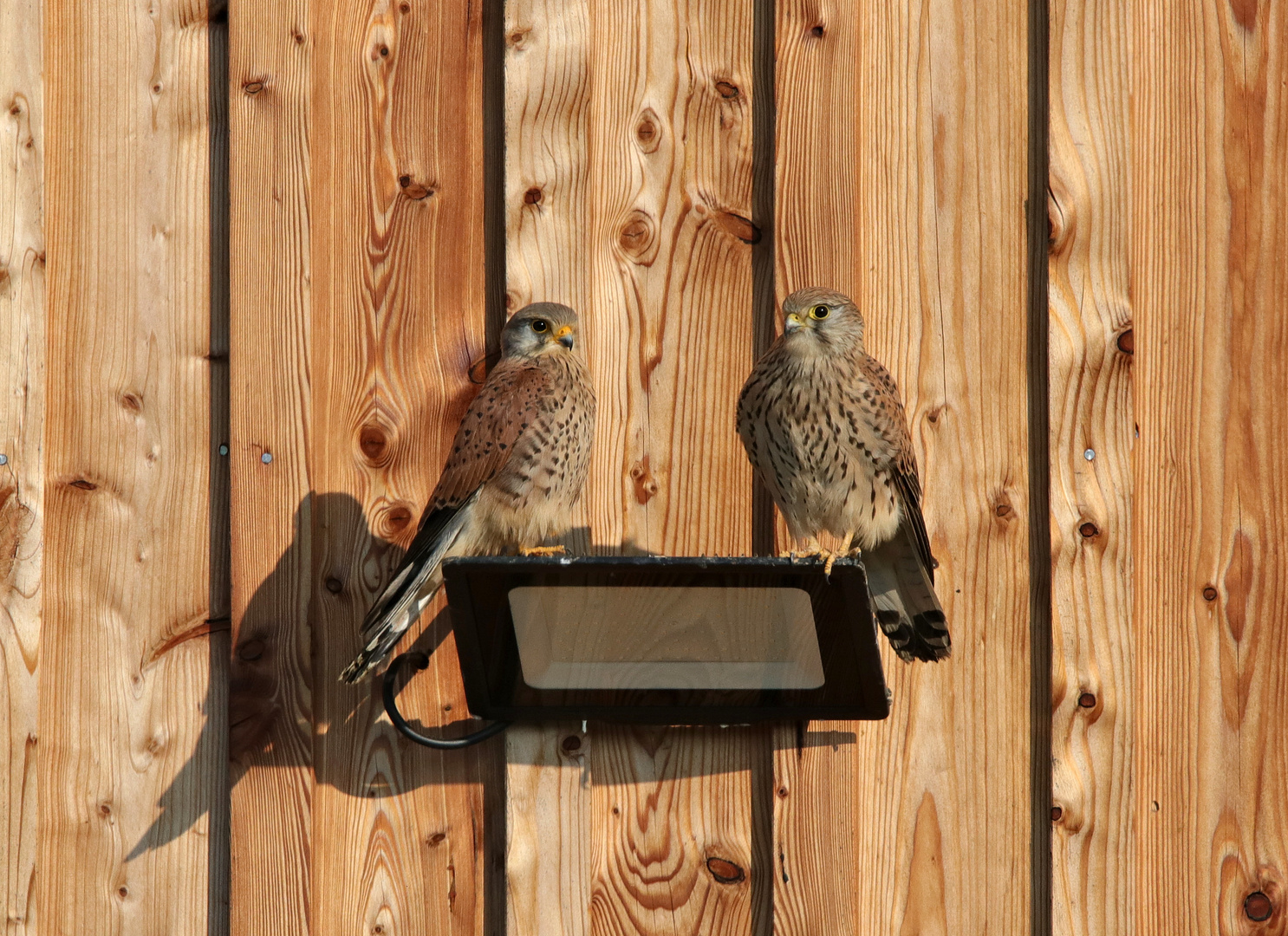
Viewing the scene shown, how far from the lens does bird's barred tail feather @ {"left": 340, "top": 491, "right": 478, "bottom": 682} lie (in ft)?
8.48

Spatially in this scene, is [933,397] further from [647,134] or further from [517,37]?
[517,37]

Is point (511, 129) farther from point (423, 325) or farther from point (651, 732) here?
point (651, 732)

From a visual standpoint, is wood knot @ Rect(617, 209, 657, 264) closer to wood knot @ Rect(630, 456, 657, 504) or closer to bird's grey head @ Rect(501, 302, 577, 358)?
bird's grey head @ Rect(501, 302, 577, 358)

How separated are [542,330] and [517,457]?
31 cm

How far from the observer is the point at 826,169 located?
293 cm

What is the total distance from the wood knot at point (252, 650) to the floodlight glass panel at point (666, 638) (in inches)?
28.0

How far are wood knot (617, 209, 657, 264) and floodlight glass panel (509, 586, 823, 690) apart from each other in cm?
100

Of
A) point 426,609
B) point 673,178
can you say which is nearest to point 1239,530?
point 673,178

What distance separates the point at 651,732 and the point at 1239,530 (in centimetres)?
Result: 148

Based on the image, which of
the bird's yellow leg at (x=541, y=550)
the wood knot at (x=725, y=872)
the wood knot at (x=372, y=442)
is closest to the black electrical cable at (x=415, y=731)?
the bird's yellow leg at (x=541, y=550)

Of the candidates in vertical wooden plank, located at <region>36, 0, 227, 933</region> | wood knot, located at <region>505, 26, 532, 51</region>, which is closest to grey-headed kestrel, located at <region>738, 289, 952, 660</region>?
wood knot, located at <region>505, 26, 532, 51</region>

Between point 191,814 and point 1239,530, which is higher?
point 1239,530

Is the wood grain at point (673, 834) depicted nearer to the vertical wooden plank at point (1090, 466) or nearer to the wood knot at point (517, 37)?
the vertical wooden plank at point (1090, 466)

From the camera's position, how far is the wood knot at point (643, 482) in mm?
2916
